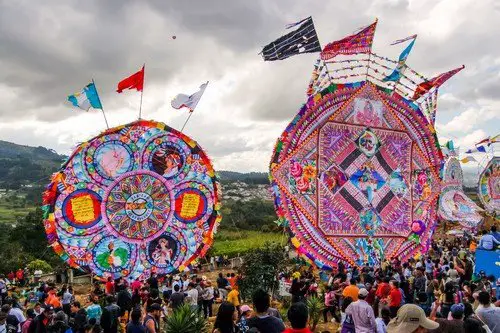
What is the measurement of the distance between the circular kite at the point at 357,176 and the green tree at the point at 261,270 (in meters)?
2.31

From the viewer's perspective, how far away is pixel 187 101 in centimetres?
1596

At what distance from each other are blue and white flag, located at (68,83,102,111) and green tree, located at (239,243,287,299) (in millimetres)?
6815

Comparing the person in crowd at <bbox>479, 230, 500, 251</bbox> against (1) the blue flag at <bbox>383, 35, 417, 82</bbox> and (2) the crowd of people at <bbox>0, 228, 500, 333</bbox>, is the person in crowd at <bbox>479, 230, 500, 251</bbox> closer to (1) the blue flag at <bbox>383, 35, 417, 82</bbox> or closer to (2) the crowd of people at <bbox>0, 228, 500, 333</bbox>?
(2) the crowd of people at <bbox>0, 228, 500, 333</bbox>

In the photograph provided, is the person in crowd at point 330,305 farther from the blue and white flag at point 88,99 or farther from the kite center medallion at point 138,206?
the blue and white flag at point 88,99

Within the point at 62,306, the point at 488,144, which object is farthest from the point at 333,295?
the point at 488,144

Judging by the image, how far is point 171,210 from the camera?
15.6 meters

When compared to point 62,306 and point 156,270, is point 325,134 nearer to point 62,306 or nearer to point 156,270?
point 156,270

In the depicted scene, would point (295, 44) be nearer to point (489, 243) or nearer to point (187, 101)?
point (187, 101)

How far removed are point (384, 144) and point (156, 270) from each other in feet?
34.5

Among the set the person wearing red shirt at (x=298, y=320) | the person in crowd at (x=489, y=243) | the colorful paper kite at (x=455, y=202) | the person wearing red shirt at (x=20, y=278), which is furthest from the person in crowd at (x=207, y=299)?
the colorful paper kite at (x=455, y=202)

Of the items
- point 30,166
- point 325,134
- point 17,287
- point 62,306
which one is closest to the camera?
point 62,306

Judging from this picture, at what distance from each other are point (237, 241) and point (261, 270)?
21449 millimetres

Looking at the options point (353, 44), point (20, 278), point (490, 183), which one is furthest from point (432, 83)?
point (490, 183)

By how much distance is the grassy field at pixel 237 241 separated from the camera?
1134 inches
